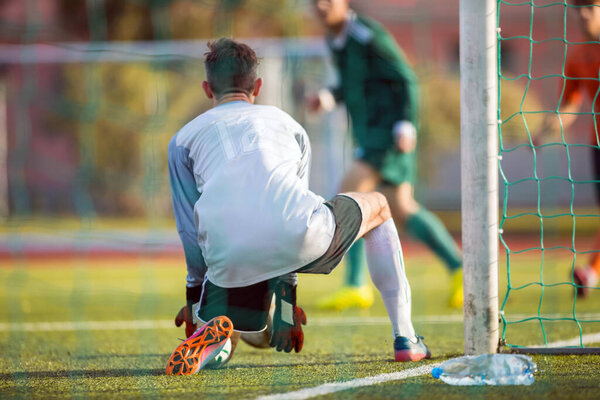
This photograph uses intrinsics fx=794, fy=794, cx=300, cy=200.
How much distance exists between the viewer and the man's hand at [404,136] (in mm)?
4719

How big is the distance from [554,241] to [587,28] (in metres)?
7.36

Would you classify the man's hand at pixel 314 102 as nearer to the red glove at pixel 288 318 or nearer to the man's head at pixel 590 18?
the man's head at pixel 590 18

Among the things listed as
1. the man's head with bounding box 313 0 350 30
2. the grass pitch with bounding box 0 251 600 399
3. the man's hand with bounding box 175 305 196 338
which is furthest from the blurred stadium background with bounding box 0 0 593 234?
the man's hand with bounding box 175 305 196 338

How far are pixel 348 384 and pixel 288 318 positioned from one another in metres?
0.42

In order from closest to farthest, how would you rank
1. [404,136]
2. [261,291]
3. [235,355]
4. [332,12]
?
[261,291]
[235,355]
[404,136]
[332,12]

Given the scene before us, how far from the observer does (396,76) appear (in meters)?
4.90

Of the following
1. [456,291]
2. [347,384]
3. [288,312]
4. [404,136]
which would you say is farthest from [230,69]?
[456,291]

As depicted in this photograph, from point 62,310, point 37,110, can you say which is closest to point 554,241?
point 62,310

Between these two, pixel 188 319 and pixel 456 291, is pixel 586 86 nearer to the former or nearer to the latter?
pixel 456 291

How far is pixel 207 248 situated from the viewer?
9.02 feet

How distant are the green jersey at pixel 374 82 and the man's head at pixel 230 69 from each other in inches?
80.0

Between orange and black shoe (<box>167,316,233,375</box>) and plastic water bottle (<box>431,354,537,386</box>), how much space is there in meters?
0.74

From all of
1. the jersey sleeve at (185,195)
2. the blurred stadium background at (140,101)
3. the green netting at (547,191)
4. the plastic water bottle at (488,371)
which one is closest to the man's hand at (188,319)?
the jersey sleeve at (185,195)

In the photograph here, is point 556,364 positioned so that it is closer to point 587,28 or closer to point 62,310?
point 587,28
